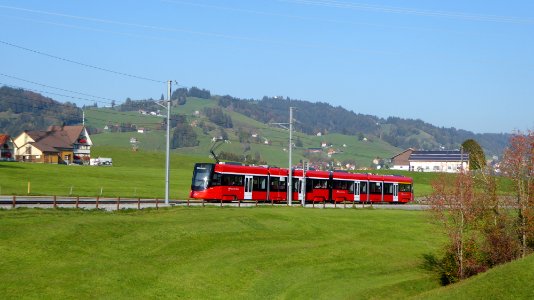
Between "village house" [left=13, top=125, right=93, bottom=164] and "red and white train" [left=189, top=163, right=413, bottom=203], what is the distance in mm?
92730

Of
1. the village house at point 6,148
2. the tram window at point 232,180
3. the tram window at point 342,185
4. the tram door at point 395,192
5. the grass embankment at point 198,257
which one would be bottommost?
the grass embankment at point 198,257

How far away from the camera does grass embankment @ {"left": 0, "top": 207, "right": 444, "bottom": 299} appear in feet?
111

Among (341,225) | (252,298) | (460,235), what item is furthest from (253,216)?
(252,298)

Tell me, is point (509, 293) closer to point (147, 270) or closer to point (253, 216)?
point (147, 270)

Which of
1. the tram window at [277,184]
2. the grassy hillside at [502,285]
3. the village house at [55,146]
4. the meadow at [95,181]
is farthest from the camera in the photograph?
the village house at [55,146]

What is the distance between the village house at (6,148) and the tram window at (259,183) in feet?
325

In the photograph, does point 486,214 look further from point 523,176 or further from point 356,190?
point 356,190

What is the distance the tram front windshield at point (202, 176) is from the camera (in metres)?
69.4

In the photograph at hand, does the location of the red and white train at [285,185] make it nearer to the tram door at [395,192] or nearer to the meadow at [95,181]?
the tram door at [395,192]

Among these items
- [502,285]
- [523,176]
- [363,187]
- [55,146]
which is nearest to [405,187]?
[363,187]

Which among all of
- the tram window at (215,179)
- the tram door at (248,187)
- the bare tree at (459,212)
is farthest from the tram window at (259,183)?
the bare tree at (459,212)

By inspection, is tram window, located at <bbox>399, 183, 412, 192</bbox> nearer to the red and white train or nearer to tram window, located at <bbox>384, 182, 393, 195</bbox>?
the red and white train

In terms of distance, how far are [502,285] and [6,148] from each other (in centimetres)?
14575

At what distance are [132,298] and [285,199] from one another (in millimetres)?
47635
